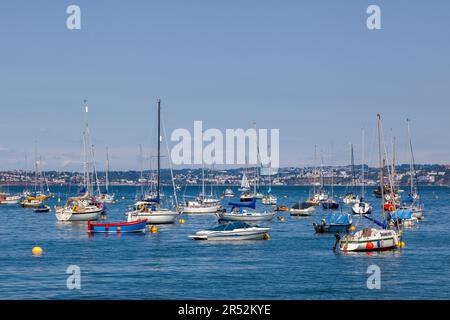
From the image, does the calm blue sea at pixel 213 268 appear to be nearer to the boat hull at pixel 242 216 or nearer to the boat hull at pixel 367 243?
the boat hull at pixel 367 243

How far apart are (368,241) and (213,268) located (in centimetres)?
1690

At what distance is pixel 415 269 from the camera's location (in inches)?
2261

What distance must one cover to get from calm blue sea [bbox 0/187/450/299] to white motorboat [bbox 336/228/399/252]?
1.09m

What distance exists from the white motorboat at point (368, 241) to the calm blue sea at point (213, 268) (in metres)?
1.09

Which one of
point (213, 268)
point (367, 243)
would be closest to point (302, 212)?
point (367, 243)

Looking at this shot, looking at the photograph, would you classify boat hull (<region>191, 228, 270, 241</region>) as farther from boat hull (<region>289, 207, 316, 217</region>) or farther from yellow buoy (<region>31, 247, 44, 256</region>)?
boat hull (<region>289, 207, 316, 217</region>)

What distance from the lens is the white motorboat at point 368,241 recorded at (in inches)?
2598

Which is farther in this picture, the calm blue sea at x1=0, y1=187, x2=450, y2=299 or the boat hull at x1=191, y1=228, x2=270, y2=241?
the boat hull at x1=191, y1=228, x2=270, y2=241

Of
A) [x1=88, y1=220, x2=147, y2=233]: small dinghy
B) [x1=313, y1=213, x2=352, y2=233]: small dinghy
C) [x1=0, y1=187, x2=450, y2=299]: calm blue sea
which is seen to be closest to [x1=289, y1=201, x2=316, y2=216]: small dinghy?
[x1=313, y1=213, x2=352, y2=233]: small dinghy

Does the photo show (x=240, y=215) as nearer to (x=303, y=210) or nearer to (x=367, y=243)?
(x=303, y=210)

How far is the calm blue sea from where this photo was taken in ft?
153

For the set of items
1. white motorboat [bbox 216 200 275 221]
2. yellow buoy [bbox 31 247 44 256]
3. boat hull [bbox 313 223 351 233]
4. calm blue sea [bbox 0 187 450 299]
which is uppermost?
white motorboat [bbox 216 200 275 221]

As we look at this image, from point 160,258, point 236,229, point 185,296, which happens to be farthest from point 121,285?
point 236,229
